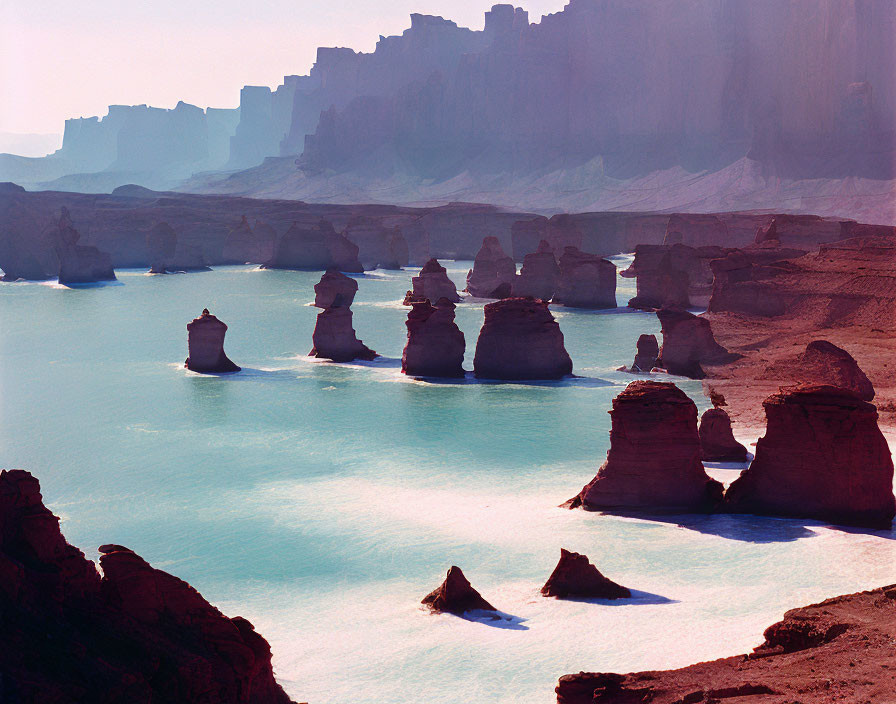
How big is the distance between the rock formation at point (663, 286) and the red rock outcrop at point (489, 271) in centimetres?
1210

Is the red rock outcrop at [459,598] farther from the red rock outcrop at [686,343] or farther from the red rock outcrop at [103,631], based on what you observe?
the red rock outcrop at [686,343]

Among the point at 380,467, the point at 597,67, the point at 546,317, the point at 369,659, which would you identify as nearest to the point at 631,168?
the point at 597,67

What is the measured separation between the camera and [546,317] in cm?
4141

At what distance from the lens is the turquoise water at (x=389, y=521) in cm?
1583

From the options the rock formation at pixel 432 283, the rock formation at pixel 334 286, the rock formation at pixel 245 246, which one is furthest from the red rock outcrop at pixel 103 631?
the rock formation at pixel 245 246

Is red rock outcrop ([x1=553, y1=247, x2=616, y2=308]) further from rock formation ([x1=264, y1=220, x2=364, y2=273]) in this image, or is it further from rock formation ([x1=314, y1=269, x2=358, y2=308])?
rock formation ([x1=264, y1=220, x2=364, y2=273])

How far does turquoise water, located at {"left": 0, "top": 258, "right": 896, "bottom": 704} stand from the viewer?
1583 cm

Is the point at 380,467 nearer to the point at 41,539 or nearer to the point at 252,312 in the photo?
the point at 41,539

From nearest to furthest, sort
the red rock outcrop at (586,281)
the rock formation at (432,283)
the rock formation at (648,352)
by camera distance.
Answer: the rock formation at (648,352) < the rock formation at (432,283) < the red rock outcrop at (586,281)

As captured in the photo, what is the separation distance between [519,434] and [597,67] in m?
152

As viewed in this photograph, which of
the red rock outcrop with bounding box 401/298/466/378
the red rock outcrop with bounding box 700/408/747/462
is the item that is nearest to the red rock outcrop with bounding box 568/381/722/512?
the red rock outcrop with bounding box 700/408/747/462

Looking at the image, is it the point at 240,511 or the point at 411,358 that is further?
the point at 411,358

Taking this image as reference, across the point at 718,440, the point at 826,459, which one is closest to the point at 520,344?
the point at 718,440

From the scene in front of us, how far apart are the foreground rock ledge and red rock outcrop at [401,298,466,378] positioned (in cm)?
2938
